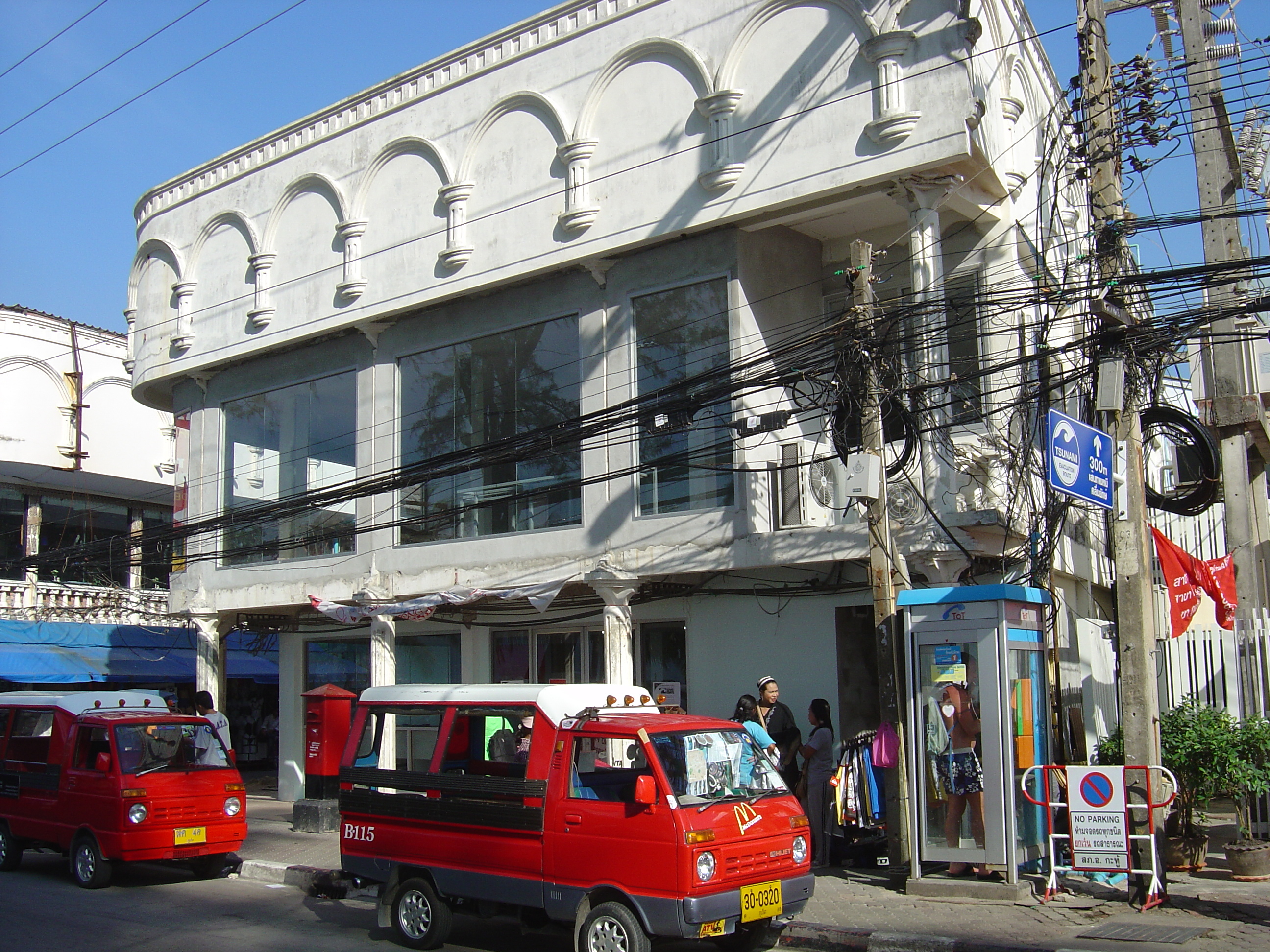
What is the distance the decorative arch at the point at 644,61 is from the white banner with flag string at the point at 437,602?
6.53m

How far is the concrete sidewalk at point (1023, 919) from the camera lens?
8383 mm

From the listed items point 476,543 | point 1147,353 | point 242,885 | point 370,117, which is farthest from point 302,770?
point 1147,353

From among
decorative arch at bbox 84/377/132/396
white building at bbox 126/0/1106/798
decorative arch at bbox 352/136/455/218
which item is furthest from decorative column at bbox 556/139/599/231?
decorative arch at bbox 84/377/132/396

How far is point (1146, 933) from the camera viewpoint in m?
8.56

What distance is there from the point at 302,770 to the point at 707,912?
15312 mm

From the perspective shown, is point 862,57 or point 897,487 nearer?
point 897,487

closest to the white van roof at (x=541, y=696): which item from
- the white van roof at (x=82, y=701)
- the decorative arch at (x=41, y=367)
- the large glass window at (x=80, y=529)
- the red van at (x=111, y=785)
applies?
the red van at (x=111, y=785)

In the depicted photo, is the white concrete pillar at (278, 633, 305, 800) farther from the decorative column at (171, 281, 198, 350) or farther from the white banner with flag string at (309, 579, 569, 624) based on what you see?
the decorative column at (171, 281, 198, 350)

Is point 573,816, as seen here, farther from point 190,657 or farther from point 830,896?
point 190,657

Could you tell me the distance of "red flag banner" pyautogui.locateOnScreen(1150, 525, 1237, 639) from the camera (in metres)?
13.3

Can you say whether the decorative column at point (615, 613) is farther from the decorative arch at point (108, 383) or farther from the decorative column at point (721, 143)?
the decorative arch at point (108, 383)

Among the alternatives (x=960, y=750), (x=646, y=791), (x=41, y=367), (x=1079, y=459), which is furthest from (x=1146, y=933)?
(x=41, y=367)

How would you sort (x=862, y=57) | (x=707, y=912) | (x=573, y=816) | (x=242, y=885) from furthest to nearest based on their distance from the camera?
(x=862, y=57) → (x=242, y=885) → (x=573, y=816) → (x=707, y=912)

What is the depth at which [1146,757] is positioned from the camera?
9.74 m
